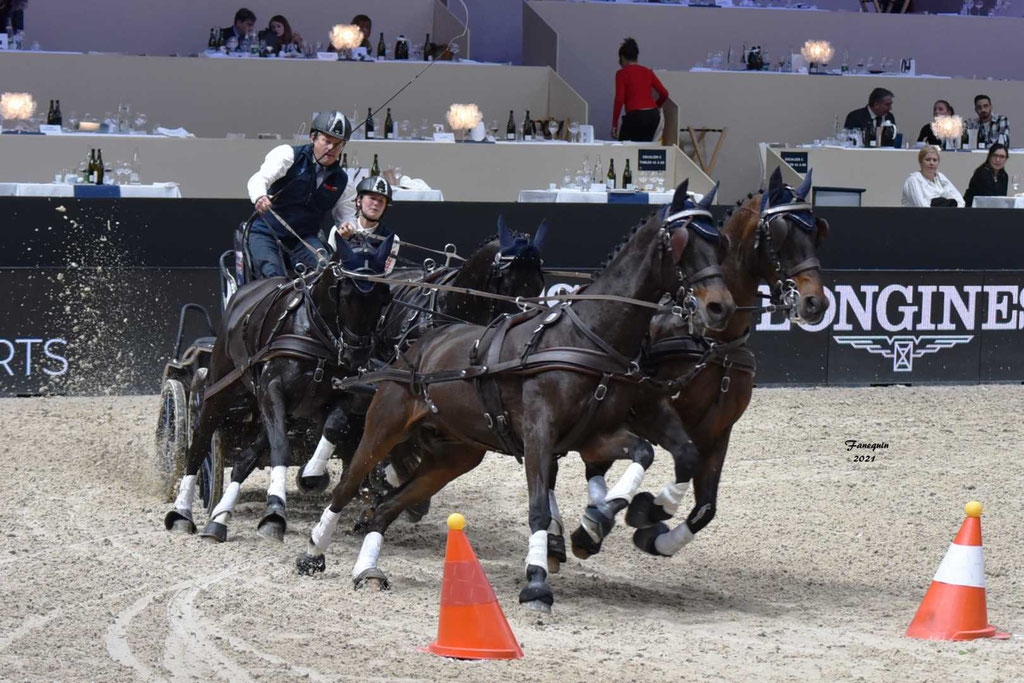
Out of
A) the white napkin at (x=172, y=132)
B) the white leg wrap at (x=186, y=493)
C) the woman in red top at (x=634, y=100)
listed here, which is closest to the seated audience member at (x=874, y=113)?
the woman in red top at (x=634, y=100)

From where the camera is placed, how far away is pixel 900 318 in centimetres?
1315

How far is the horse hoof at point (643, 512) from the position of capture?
6.39 metres

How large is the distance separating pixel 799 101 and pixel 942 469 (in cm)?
870

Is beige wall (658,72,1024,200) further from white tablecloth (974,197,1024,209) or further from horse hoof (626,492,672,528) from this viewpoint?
horse hoof (626,492,672,528)

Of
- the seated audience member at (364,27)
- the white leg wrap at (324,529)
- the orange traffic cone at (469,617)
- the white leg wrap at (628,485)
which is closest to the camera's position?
the orange traffic cone at (469,617)

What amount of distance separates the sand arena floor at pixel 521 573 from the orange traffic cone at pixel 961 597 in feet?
0.33

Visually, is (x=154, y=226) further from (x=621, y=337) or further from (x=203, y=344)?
(x=621, y=337)

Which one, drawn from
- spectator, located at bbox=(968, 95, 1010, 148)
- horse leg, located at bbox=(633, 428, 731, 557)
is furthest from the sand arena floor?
spectator, located at bbox=(968, 95, 1010, 148)

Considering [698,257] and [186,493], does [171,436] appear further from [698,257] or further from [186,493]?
[698,257]

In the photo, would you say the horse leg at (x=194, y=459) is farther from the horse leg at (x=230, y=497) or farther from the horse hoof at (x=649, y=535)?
the horse hoof at (x=649, y=535)

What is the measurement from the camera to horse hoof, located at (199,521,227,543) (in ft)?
25.2

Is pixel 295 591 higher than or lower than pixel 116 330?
lower

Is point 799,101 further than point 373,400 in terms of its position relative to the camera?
Yes

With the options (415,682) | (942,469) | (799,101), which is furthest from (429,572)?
(799,101)
